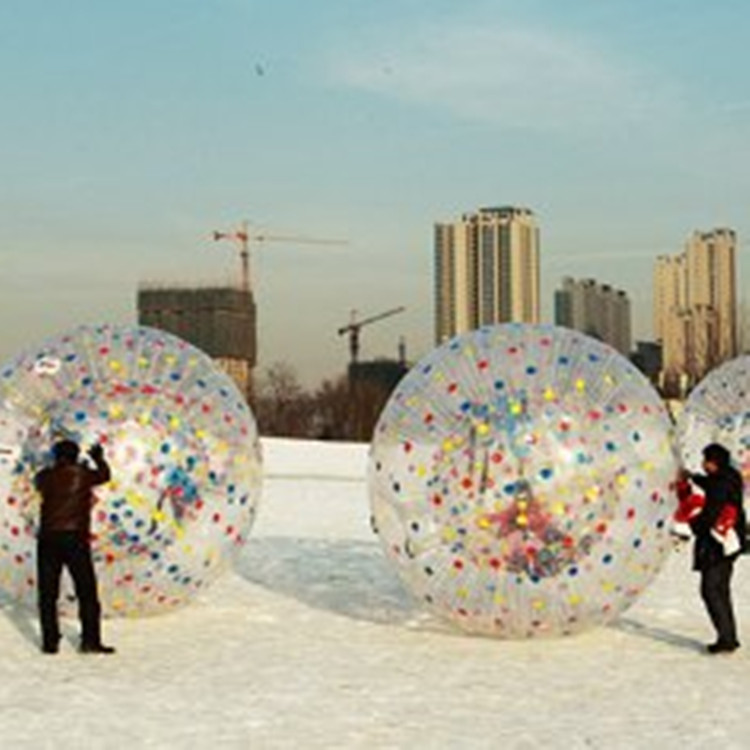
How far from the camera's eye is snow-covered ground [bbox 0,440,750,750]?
266 inches

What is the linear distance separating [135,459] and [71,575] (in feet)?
2.84

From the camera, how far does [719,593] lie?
8.79m

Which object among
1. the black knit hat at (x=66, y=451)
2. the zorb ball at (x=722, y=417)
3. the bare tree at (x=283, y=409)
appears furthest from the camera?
the bare tree at (x=283, y=409)

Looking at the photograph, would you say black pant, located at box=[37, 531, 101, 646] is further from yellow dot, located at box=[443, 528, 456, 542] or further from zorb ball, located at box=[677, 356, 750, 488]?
zorb ball, located at box=[677, 356, 750, 488]

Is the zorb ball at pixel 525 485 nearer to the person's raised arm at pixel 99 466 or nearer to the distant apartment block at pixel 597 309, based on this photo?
the person's raised arm at pixel 99 466

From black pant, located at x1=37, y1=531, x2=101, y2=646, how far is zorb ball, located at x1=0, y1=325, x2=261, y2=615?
34 centimetres

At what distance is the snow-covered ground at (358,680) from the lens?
6758mm

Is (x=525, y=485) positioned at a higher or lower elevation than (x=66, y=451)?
lower

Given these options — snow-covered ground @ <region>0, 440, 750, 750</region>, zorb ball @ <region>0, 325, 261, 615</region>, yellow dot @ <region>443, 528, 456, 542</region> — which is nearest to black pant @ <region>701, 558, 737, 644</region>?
snow-covered ground @ <region>0, 440, 750, 750</region>

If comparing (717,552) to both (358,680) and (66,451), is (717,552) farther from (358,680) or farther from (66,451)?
(66,451)

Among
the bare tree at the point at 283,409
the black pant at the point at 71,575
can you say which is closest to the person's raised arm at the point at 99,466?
the black pant at the point at 71,575

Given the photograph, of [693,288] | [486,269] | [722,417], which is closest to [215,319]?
[486,269]

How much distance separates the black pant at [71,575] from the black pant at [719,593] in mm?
3777

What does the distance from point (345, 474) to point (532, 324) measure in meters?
17.2
